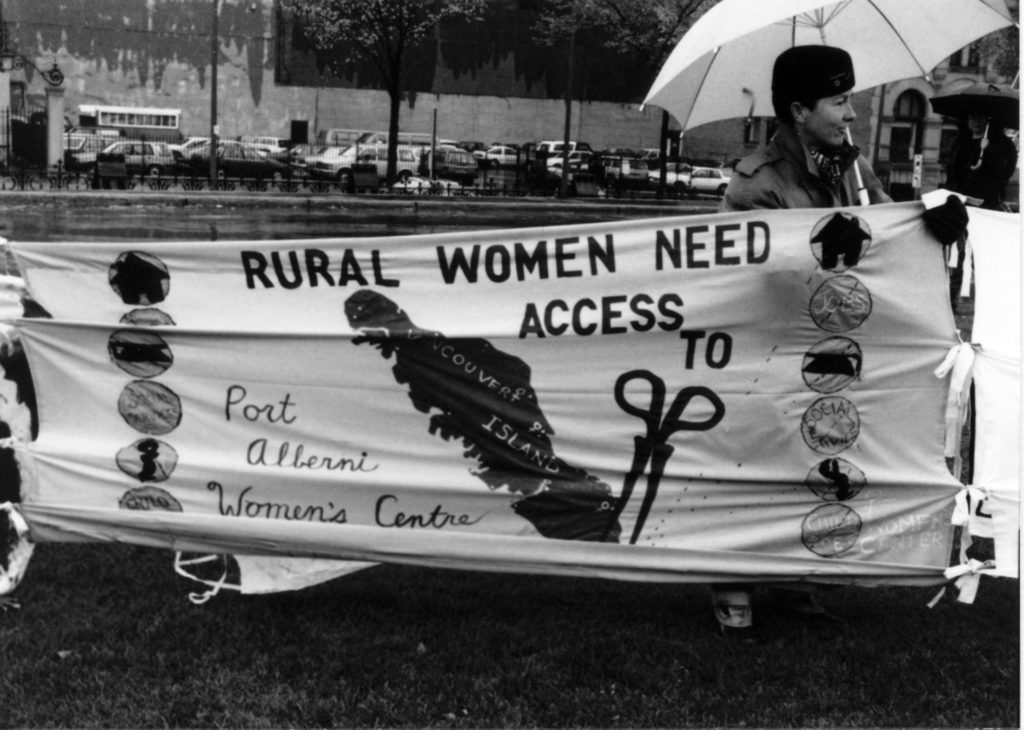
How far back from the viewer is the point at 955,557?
17.2 ft

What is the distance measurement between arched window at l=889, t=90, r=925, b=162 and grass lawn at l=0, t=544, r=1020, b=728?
59059 mm

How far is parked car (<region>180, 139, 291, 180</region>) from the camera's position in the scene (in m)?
39.4

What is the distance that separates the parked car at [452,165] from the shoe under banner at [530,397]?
3768 cm

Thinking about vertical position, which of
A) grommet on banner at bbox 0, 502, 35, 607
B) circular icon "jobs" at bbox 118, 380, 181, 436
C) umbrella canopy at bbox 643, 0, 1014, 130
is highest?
umbrella canopy at bbox 643, 0, 1014, 130

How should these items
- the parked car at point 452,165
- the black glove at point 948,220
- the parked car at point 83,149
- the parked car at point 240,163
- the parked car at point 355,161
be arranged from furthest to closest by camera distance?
the parked car at point 452,165
the parked car at point 355,161
the parked car at point 240,163
the parked car at point 83,149
the black glove at point 948,220

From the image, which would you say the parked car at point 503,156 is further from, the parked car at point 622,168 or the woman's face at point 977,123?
the woman's face at point 977,123

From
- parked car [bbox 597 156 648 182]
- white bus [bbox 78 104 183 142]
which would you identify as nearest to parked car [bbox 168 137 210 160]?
white bus [bbox 78 104 183 142]

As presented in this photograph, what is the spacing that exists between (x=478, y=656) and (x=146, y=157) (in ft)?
119

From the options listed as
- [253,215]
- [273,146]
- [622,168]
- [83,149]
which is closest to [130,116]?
[273,146]

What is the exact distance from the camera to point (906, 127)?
199 ft

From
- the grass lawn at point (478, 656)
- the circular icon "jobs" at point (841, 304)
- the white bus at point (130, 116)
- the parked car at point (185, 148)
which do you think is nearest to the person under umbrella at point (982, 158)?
the grass lawn at point (478, 656)

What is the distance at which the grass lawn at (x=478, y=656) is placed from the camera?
380 cm

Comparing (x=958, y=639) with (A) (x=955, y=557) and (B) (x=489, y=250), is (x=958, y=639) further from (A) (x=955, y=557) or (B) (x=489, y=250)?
(B) (x=489, y=250)

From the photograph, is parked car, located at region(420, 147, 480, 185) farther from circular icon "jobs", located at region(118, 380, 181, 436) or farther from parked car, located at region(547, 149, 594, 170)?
circular icon "jobs", located at region(118, 380, 181, 436)
